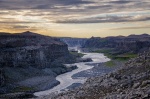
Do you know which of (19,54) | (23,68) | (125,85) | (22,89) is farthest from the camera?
(19,54)

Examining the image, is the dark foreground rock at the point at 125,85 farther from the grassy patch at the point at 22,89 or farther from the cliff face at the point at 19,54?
the cliff face at the point at 19,54

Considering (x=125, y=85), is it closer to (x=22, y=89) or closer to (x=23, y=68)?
(x=22, y=89)

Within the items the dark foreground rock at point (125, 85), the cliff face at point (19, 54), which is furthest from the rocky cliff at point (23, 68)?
the dark foreground rock at point (125, 85)

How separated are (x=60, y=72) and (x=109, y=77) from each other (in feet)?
278

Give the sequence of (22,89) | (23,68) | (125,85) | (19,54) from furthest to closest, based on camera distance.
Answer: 1. (19,54)
2. (23,68)
3. (22,89)
4. (125,85)

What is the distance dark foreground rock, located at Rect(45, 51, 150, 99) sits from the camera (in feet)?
130

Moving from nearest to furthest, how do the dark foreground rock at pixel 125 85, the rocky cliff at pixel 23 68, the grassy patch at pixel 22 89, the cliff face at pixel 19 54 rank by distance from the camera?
the dark foreground rock at pixel 125 85 < the grassy patch at pixel 22 89 < the rocky cliff at pixel 23 68 < the cliff face at pixel 19 54

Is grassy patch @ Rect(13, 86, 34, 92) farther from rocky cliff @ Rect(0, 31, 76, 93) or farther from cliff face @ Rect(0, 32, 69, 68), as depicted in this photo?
cliff face @ Rect(0, 32, 69, 68)

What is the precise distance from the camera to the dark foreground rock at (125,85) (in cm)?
3970

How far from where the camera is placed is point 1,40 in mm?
140750

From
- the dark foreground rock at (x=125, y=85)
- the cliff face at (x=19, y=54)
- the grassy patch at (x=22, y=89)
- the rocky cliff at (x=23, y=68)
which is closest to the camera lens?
the dark foreground rock at (x=125, y=85)

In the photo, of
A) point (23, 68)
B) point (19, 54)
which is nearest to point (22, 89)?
point (23, 68)

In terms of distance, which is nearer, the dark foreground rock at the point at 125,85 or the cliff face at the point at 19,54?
the dark foreground rock at the point at 125,85

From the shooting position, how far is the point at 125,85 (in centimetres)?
4622
